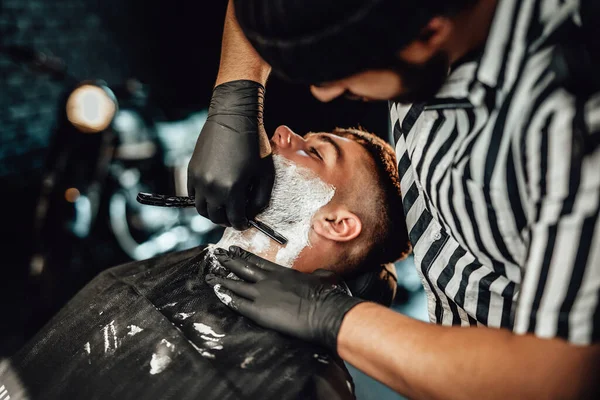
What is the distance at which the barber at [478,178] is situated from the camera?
82 centimetres

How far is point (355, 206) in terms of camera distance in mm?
1842

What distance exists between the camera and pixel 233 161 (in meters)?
1.62

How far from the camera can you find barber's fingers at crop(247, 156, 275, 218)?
174 centimetres

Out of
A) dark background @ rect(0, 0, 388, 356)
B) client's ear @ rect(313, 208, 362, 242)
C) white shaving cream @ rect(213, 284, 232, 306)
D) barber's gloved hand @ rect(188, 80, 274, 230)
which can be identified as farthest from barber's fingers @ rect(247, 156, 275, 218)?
dark background @ rect(0, 0, 388, 356)

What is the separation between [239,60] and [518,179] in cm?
117

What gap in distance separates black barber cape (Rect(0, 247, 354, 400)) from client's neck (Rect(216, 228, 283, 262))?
20cm

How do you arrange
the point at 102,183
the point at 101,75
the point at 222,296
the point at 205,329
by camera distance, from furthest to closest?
the point at 101,75
the point at 102,183
the point at 222,296
the point at 205,329

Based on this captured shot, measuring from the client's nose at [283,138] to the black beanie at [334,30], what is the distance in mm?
948

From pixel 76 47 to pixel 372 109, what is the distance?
3.28 m

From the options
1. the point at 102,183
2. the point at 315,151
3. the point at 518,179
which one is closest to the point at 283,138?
the point at 315,151

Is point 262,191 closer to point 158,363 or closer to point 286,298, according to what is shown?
point 286,298

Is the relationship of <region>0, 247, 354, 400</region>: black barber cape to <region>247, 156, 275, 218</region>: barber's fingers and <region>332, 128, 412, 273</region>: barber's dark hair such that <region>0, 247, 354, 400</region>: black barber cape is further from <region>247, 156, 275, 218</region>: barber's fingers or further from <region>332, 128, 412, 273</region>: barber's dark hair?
<region>332, 128, 412, 273</region>: barber's dark hair

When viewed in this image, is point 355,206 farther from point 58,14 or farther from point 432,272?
point 58,14

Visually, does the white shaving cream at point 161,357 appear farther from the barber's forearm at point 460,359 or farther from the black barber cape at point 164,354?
the barber's forearm at point 460,359
